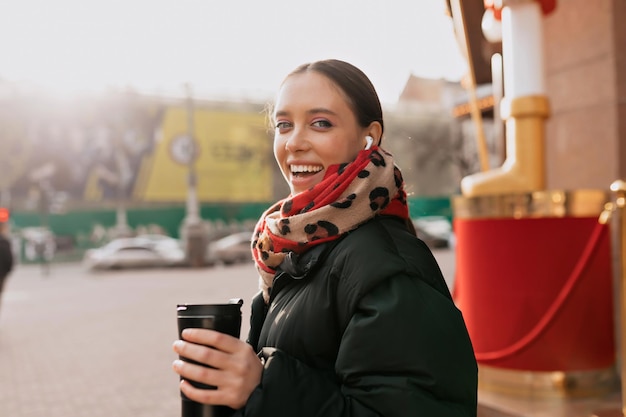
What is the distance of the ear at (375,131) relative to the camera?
1.48 m

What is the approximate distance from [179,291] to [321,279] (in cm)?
1378

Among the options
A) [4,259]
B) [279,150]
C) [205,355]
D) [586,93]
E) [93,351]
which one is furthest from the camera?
[4,259]

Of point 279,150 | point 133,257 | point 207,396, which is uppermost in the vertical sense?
point 279,150

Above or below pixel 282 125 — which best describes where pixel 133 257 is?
below

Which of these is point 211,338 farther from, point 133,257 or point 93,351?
point 133,257

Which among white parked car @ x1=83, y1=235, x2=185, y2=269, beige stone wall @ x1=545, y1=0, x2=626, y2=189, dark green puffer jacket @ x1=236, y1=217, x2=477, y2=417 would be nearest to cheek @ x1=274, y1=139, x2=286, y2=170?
dark green puffer jacket @ x1=236, y1=217, x2=477, y2=417

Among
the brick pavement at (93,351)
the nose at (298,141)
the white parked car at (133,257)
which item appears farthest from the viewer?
the white parked car at (133,257)

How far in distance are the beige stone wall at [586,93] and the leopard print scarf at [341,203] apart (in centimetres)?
292

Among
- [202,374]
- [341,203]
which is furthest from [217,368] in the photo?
[341,203]

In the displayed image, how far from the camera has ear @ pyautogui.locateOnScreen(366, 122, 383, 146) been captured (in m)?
1.48

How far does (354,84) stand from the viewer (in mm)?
1410

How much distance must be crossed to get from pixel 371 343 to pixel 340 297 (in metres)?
0.13

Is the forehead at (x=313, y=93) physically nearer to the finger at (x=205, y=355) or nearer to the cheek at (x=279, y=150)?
the cheek at (x=279, y=150)

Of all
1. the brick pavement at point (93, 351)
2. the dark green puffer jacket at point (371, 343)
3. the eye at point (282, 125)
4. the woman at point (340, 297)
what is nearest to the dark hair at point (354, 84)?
the woman at point (340, 297)
